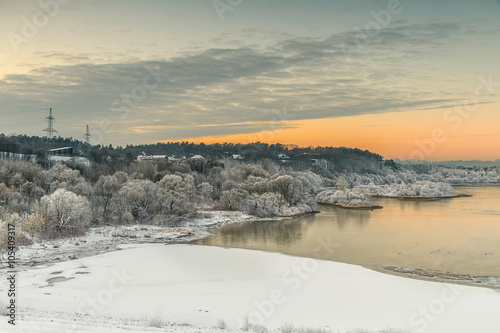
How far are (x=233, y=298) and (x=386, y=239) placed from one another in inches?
611

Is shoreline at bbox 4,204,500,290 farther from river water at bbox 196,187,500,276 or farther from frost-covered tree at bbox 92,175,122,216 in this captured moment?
frost-covered tree at bbox 92,175,122,216

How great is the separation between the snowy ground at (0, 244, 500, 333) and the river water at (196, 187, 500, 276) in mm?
3348

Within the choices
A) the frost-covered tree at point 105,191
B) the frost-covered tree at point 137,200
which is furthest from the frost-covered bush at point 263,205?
the frost-covered tree at point 105,191

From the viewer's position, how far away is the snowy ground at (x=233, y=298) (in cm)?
1094

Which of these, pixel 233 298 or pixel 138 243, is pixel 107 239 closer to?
pixel 138 243

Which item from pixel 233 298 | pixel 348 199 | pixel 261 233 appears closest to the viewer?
pixel 233 298

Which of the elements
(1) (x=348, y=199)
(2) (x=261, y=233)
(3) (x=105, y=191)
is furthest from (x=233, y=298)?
(1) (x=348, y=199)

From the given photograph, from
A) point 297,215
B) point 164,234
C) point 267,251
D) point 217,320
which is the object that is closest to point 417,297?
point 217,320

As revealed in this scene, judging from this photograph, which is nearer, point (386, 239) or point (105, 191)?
point (386, 239)

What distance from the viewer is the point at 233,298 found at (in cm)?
1352

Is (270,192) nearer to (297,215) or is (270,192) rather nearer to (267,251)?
(297,215)

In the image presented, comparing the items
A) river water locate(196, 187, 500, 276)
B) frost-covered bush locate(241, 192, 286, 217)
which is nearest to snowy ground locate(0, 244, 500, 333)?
river water locate(196, 187, 500, 276)

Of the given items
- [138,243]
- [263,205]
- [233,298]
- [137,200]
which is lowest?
[138,243]

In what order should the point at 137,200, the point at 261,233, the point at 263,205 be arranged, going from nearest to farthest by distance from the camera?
the point at 261,233 → the point at 137,200 → the point at 263,205
